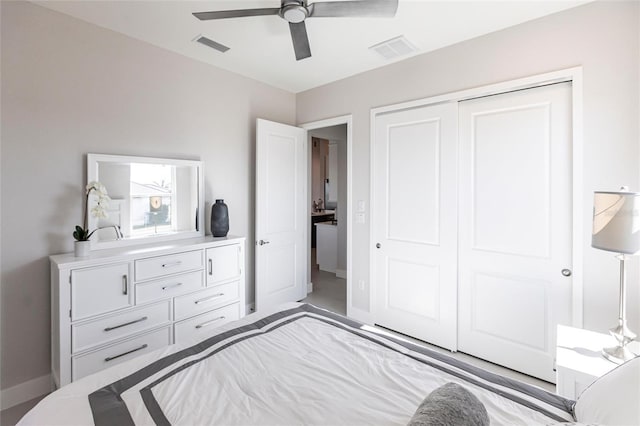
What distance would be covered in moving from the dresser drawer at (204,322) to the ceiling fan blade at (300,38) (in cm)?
228

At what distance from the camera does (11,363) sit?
2145 mm

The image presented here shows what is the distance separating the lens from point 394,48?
9.24ft

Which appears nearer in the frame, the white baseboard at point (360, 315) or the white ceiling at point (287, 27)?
the white ceiling at point (287, 27)

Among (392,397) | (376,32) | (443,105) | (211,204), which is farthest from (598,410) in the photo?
(211,204)

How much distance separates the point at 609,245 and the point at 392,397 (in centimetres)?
138

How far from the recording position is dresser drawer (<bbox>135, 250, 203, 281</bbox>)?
236 cm

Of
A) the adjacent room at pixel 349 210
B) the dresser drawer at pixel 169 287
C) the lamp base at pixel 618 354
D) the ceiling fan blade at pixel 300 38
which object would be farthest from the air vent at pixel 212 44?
the lamp base at pixel 618 354

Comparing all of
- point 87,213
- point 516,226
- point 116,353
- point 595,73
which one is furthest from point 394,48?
point 116,353

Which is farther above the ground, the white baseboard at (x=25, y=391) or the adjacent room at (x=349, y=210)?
the adjacent room at (x=349, y=210)

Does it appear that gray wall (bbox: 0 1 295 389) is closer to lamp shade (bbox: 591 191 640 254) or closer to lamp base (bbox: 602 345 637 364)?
lamp shade (bbox: 591 191 640 254)

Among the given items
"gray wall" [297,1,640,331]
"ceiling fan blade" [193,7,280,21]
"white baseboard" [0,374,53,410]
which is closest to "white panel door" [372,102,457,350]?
"gray wall" [297,1,640,331]

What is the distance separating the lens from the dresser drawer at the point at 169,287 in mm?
2365

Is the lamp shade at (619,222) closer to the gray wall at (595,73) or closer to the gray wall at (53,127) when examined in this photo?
the gray wall at (595,73)

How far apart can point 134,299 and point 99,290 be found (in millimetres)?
245
